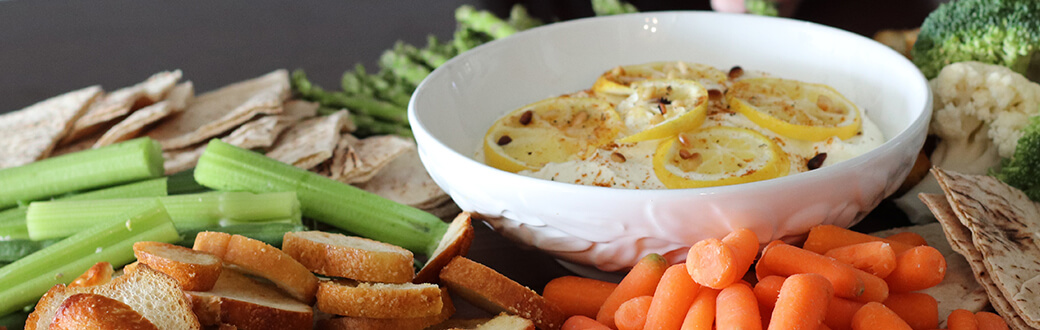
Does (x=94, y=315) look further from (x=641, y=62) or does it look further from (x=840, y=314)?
(x=641, y=62)

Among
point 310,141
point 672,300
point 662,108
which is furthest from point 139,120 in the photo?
point 672,300

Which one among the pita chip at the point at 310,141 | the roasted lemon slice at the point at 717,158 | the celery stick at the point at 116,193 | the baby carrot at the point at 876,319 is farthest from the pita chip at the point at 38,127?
the baby carrot at the point at 876,319

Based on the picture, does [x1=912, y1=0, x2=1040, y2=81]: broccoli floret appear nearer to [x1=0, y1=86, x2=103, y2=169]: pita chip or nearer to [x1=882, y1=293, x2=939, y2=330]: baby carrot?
[x1=882, y1=293, x2=939, y2=330]: baby carrot

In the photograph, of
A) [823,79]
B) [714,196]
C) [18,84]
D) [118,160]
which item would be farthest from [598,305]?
[18,84]

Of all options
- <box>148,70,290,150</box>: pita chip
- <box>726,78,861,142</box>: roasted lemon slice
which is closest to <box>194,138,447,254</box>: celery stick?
<box>148,70,290,150</box>: pita chip

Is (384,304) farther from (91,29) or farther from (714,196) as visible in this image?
(91,29)
